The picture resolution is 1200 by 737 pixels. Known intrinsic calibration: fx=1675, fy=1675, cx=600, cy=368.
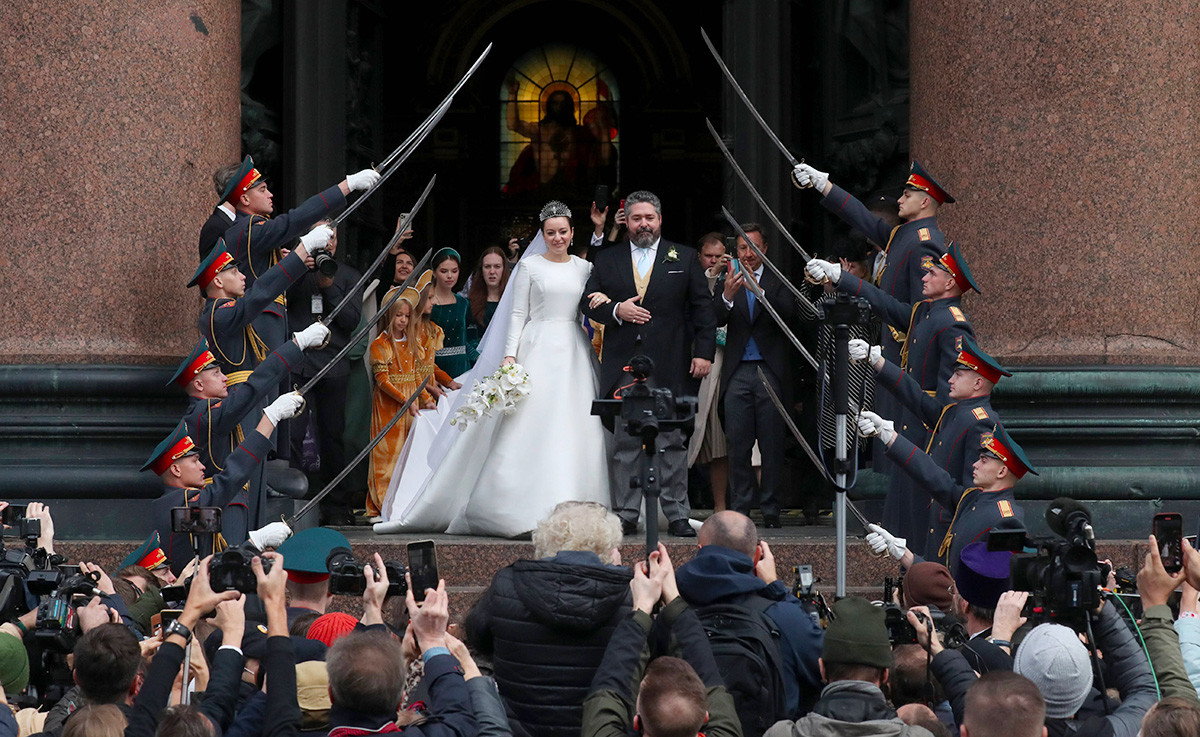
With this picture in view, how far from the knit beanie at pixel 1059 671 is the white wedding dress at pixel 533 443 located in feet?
16.5

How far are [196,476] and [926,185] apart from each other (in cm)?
393

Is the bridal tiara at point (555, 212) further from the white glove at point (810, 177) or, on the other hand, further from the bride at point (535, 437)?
the white glove at point (810, 177)

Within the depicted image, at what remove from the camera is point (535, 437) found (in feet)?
31.3

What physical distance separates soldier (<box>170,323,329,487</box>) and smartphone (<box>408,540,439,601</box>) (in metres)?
3.39

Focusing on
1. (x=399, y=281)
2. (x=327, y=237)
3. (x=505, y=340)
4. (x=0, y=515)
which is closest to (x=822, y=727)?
A: (x=0, y=515)

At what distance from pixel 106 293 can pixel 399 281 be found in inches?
121

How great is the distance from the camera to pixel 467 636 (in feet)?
17.2

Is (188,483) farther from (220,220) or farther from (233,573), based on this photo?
(233,573)

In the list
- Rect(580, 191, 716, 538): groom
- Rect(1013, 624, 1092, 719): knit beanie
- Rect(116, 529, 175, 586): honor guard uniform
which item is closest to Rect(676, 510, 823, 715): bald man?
Rect(1013, 624, 1092, 719): knit beanie

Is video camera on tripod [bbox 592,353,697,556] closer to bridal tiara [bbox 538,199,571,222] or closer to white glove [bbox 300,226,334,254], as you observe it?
white glove [bbox 300,226,334,254]

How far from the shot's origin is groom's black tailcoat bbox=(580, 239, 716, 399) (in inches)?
377

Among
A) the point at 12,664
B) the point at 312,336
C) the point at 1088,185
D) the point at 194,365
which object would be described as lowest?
the point at 12,664

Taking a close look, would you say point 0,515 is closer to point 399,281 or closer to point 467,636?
point 467,636

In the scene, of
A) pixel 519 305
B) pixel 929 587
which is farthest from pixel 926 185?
pixel 929 587
